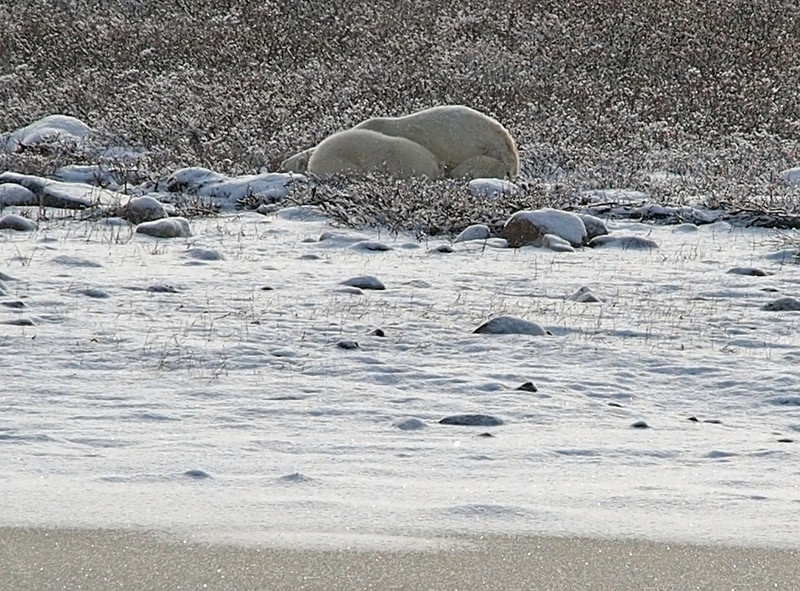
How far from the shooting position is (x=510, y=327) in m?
6.61

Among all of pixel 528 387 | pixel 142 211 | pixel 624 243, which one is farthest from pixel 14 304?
pixel 624 243

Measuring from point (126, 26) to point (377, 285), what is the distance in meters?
19.5

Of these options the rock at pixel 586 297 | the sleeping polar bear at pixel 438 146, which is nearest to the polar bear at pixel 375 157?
the sleeping polar bear at pixel 438 146

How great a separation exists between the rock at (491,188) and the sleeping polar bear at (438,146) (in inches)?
26.1

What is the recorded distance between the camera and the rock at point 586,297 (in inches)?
304

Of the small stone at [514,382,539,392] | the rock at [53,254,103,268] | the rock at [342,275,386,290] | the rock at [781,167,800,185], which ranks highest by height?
the rock at [781,167,800,185]

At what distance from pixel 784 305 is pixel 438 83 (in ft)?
45.1

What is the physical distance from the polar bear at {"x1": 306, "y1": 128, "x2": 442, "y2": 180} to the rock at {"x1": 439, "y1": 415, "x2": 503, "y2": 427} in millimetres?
8176

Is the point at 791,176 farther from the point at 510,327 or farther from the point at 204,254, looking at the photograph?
the point at 510,327

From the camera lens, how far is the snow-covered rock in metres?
16.3

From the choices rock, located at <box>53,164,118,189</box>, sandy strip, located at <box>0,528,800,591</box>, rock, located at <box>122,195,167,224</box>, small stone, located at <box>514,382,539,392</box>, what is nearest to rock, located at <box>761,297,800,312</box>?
small stone, located at <box>514,382,539,392</box>

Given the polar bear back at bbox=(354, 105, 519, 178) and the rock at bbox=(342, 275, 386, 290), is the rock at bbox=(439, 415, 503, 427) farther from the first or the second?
the polar bear back at bbox=(354, 105, 519, 178)

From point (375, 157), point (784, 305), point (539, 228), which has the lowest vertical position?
point (784, 305)

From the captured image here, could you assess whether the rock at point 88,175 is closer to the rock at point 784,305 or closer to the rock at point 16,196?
the rock at point 16,196
